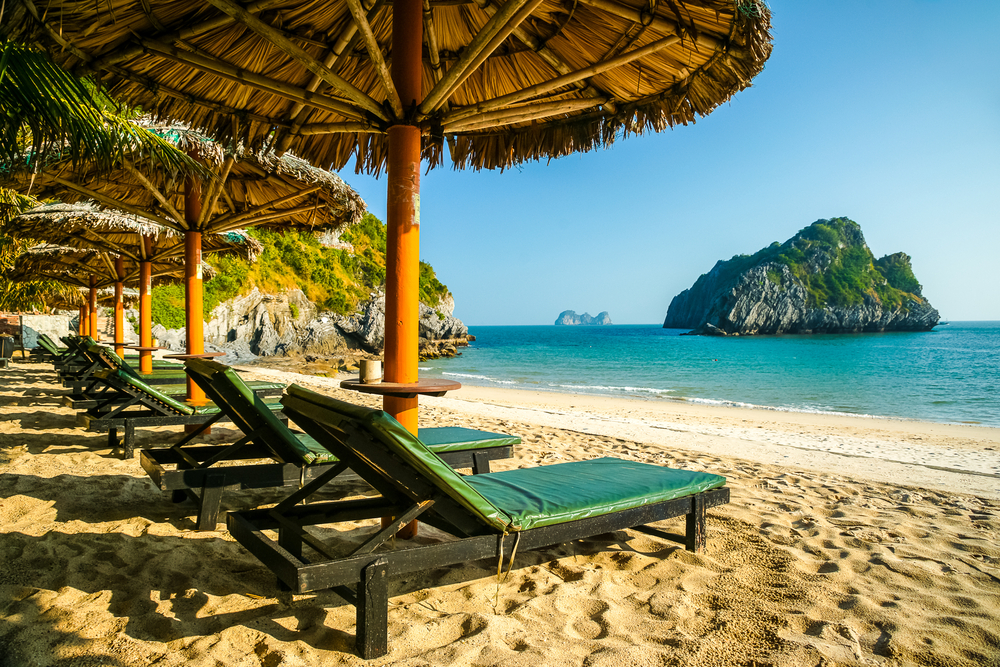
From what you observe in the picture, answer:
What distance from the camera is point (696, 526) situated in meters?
3.07

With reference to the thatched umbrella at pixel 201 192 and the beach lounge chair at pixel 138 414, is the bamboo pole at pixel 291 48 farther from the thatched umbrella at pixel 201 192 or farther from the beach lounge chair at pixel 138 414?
the beach lounge chair at pixel 138 414

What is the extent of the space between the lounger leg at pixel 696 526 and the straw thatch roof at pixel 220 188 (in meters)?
4.45

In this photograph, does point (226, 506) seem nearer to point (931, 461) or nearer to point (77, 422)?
point (77, 422)

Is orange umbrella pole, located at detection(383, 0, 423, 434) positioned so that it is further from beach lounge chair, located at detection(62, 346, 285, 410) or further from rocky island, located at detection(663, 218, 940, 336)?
rocky island, located at detection(663, 218, 940, 336)

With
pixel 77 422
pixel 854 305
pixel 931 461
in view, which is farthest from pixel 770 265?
pixel 77 422

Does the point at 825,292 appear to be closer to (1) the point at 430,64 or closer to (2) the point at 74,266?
(2) the point at 74,266

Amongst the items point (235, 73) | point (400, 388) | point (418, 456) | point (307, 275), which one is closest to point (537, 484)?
point (400, 388)

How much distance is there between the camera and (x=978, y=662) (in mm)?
2037

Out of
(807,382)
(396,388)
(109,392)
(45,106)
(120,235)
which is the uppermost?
(120,235)

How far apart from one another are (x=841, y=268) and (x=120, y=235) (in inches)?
3950

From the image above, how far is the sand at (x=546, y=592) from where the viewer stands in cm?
206

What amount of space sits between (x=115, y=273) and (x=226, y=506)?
36.9 feet

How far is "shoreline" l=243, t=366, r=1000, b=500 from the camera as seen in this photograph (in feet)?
20.2

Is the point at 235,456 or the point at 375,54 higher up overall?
the point at 375,54
